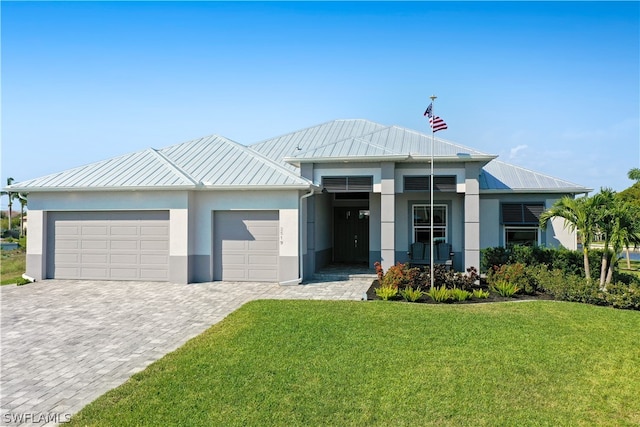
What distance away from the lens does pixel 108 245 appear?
14.4m

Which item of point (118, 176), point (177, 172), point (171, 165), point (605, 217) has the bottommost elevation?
point (605, 217)

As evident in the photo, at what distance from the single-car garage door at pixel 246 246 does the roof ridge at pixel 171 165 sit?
1.52 m

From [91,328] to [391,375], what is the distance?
6.38 m

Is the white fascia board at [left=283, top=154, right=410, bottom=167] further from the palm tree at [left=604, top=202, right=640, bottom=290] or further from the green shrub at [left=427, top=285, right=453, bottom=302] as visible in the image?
the palm tree at [left=604, top=202, right=640, bottom=290]

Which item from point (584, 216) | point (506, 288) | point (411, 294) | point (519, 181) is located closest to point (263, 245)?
point (411, 294)

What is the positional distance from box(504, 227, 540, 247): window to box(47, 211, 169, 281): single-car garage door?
13.7 metres

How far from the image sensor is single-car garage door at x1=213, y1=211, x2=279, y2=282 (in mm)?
13922

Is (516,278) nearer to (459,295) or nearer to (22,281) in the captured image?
(459,295)

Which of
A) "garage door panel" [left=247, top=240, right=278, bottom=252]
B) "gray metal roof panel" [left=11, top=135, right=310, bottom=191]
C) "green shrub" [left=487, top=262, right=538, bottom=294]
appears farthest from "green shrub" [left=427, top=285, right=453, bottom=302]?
"garage door panel" [left=247, top=240, right=278, bottom=252]

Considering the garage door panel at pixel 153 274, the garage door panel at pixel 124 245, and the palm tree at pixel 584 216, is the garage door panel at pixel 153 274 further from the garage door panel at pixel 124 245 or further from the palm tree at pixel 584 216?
the palm tree at pixel 584 216

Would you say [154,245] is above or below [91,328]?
above

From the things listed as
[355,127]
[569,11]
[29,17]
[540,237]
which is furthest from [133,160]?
[540,237]

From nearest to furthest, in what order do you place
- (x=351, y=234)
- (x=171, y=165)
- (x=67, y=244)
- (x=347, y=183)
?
(x=67, y=244), (x=347, y=183), (x=171, y=165), (x=351, y=234)

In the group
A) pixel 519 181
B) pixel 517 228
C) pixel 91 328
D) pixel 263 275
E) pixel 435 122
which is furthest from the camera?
pixel 519 181
